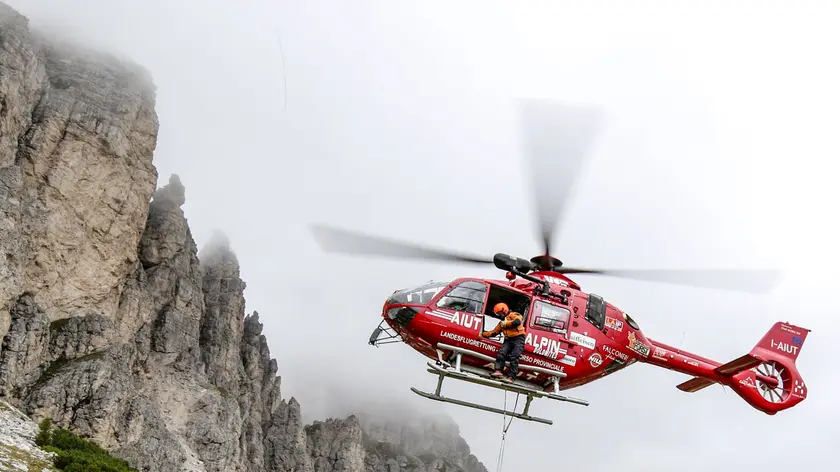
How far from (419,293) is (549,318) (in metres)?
3.41

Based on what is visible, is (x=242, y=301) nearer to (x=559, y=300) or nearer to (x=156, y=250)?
(x=156, y=250)

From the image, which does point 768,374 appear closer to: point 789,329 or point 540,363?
point 789,329

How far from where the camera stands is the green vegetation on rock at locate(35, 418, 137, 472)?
35.7 meters

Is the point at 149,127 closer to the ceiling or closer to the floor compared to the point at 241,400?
closer to the ceiling

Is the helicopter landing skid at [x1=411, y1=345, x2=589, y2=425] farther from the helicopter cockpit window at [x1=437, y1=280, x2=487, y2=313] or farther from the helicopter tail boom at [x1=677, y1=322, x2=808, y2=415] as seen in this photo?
the helicopter tail boom at [x1=677, y1=322, x2=808, y2=415]

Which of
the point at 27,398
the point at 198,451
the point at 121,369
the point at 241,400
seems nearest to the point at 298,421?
the point at 241,400

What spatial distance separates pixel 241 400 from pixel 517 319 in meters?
66.3

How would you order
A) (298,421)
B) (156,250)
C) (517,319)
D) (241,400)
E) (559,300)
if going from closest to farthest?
(517,319) < (559,300) < (156,250) < (241,400) < (298,421)

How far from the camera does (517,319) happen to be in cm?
1678

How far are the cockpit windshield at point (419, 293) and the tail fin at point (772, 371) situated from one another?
30.7 feet

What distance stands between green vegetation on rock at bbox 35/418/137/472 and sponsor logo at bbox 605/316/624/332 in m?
28.5

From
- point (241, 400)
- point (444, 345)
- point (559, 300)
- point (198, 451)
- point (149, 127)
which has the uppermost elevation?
point (149, 127)

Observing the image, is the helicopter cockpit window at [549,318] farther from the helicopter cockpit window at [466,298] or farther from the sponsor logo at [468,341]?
the helicopter cockpit window at [466,298]

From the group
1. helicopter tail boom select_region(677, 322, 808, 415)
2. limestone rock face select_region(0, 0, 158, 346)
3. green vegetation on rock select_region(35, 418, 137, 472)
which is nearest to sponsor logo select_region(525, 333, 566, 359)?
helicopter tail boom select_region(677, 322, 808, 415)
